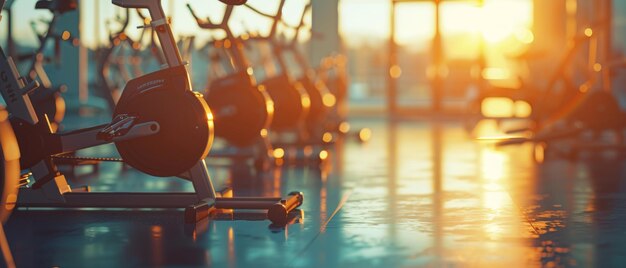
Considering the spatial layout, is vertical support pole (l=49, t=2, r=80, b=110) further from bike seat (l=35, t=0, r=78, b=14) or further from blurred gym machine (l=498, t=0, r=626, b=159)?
bike seat (l=35, t=0, r=78, b=14)

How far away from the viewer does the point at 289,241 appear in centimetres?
288

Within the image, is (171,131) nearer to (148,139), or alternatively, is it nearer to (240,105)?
(148,139)

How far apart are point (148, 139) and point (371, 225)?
90cm

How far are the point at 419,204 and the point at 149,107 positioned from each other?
4.25 feet

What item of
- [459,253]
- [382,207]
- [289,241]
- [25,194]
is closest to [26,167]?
[25,194]

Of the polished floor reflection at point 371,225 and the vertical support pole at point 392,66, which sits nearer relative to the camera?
the polished floor reflection at point 371,225

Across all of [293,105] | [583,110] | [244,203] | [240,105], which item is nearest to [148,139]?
[244,203]

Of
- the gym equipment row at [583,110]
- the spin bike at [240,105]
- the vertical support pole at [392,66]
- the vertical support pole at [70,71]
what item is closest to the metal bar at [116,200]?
the spin bike at [240,105]

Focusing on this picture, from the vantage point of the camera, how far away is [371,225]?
3244 millimetres

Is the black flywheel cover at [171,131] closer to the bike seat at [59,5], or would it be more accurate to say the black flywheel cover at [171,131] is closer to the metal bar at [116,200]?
the metal bar at [116,200]

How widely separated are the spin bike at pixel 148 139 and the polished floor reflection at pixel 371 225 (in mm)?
78

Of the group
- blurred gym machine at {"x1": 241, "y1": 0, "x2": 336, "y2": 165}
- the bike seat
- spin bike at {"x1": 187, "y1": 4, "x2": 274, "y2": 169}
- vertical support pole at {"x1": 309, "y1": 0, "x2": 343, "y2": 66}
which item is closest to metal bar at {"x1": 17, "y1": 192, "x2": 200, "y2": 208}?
the bike seat

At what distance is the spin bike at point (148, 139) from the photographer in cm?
328

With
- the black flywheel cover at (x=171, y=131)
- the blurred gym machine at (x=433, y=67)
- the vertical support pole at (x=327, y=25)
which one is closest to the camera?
the black flywheel cover at (x=171, y=131)
